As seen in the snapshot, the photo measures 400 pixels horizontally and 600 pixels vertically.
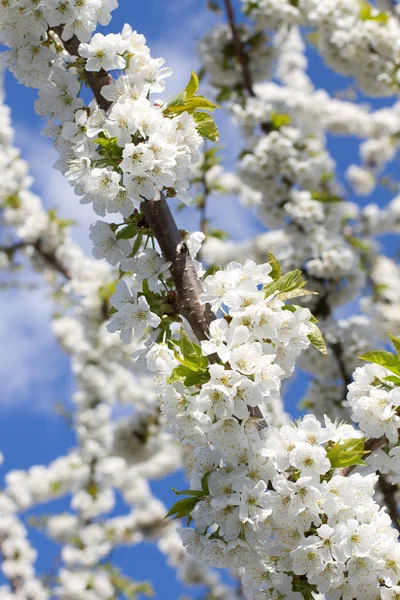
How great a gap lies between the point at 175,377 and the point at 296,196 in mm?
3950

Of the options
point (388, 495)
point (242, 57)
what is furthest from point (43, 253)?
point (388, 495)

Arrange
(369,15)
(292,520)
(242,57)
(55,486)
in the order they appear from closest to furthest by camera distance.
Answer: (292,520)
(369,15)
(242,57)
(55,486)

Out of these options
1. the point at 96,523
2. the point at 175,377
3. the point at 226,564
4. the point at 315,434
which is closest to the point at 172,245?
the point at 175,377

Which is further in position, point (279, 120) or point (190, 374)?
point (279, 120)

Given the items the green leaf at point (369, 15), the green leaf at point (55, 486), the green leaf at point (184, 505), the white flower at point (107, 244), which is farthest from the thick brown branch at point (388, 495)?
the green leaf at point (55, 486)

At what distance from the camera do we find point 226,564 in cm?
196

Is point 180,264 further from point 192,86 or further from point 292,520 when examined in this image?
point 292,520

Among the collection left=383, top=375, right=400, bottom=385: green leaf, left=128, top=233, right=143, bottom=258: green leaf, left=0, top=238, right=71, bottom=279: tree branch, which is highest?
left=0, top=238, right=71, bottom=279: tree branch

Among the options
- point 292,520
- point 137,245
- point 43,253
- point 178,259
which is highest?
point 43,253

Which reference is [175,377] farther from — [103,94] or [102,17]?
[102,17]

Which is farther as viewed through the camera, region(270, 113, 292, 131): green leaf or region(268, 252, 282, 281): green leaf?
region(270, 113, 292, 131): green leaf

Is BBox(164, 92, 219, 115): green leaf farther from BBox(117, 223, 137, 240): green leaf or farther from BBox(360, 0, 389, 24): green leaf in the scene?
BBox(360, 0, 389, 24): green leaf

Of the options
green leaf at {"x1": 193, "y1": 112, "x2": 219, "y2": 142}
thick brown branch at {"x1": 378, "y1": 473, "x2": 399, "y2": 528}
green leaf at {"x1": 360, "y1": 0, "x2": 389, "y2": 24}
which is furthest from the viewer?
green leaf at {"x1": 360, "y1": 0, "x2": 389, "y2": 24}

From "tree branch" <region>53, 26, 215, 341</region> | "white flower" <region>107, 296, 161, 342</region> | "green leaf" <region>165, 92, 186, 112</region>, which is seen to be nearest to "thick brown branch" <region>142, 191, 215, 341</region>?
"tree branch" <region>53, 26, 215, 341</region>
